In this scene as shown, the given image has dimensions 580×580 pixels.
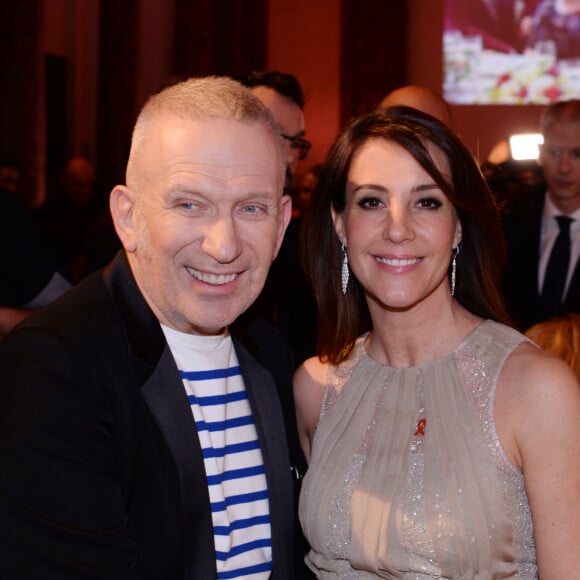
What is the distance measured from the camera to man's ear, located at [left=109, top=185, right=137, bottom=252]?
1.94 metres

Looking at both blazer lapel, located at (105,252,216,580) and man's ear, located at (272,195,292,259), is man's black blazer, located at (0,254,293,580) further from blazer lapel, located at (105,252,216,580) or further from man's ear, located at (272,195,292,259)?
man's ear, located at (272,195,292,259)

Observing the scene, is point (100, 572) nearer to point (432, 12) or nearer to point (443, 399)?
point (443, 399)

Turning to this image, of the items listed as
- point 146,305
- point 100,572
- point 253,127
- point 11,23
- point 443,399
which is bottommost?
point 100,572

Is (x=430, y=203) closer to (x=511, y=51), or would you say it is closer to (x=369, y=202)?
(x=369, y=202)

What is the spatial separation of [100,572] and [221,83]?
3.07 feet

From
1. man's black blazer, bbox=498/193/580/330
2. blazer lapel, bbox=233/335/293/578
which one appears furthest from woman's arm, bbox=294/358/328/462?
man's black blazer, bbox=498/193/580/330

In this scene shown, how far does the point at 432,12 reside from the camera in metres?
10.7

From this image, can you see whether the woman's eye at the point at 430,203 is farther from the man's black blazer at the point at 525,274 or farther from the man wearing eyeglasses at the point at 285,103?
the man's black blazer at the point at 525,274

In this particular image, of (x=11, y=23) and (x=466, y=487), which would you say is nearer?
(x=466, y=487)

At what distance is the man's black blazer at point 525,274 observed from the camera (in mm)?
4039

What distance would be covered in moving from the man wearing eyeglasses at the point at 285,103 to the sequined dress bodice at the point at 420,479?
1200 millimetres

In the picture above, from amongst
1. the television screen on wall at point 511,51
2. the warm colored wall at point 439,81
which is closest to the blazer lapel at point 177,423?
the warm colored wall at point 439,81

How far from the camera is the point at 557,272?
4.09 m

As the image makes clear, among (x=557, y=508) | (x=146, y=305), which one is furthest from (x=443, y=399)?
(x=146, y=305)
